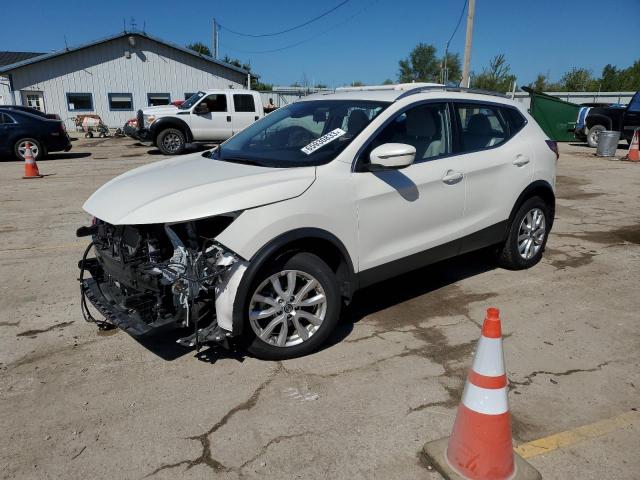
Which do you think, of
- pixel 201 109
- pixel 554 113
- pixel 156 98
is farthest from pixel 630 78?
pixel 201 109

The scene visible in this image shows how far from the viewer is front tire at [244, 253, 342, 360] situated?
3305mm

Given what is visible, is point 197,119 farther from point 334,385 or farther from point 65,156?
point 334,385

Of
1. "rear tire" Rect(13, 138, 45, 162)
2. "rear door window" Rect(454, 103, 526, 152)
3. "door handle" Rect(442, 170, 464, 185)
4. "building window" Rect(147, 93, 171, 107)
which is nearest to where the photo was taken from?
"door handle" Rect(442, 170, 464, 185)

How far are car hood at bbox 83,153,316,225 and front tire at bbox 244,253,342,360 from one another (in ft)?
1.51

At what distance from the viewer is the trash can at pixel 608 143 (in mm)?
16188

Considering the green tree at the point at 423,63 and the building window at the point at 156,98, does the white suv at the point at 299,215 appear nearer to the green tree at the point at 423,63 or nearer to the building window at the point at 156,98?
the building window at the point at 156,98

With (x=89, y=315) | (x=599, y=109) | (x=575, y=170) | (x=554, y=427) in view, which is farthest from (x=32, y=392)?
(x=599, y=109)

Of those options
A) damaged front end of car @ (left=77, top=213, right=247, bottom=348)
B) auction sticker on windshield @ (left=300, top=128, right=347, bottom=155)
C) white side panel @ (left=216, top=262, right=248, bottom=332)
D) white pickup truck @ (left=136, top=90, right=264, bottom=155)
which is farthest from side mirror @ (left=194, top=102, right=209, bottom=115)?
white side panel @ (left=216, top=262, right=248, bottom=332)

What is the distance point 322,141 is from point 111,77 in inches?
1105

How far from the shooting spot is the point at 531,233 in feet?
17.5

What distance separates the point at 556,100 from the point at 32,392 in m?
21.4

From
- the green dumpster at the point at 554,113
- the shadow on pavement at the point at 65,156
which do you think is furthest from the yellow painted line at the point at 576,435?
the green dumpster at the point at 554,113

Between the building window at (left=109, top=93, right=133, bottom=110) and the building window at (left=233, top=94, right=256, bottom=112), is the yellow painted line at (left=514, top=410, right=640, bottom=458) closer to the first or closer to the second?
the building window at (left=233, top=94, right=256, bottom=112)

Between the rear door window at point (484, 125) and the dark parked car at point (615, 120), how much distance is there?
47.3 ft
